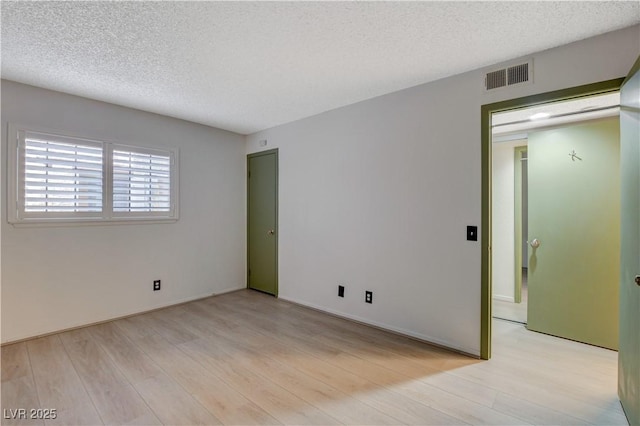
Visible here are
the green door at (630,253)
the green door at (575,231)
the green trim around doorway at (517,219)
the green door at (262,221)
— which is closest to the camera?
the green door at (630,253)

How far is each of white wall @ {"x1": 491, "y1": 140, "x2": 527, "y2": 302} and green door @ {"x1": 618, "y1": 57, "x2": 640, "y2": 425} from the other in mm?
2348

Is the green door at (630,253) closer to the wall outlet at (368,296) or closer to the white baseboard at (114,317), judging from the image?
the wall outlet at (368,296)

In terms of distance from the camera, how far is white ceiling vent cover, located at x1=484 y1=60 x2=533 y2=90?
234 cm

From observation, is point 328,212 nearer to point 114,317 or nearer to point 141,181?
point 141,181

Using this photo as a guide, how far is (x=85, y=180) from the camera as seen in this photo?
10.6 ft

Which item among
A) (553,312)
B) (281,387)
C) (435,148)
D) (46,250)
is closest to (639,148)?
(435,148)

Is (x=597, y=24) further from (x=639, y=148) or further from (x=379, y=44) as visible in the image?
(x=379, y=44)

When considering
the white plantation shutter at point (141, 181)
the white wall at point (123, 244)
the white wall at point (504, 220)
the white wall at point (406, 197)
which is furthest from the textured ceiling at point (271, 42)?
the white wall at point (504, 220)

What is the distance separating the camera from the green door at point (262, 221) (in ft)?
14.6

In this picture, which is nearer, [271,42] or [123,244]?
[271,42]

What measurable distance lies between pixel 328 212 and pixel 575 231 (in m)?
2.58

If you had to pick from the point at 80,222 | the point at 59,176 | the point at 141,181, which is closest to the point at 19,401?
the point at 80,222

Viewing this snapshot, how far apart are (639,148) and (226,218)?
4438 mm

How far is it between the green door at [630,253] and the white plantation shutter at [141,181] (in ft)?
14.5
